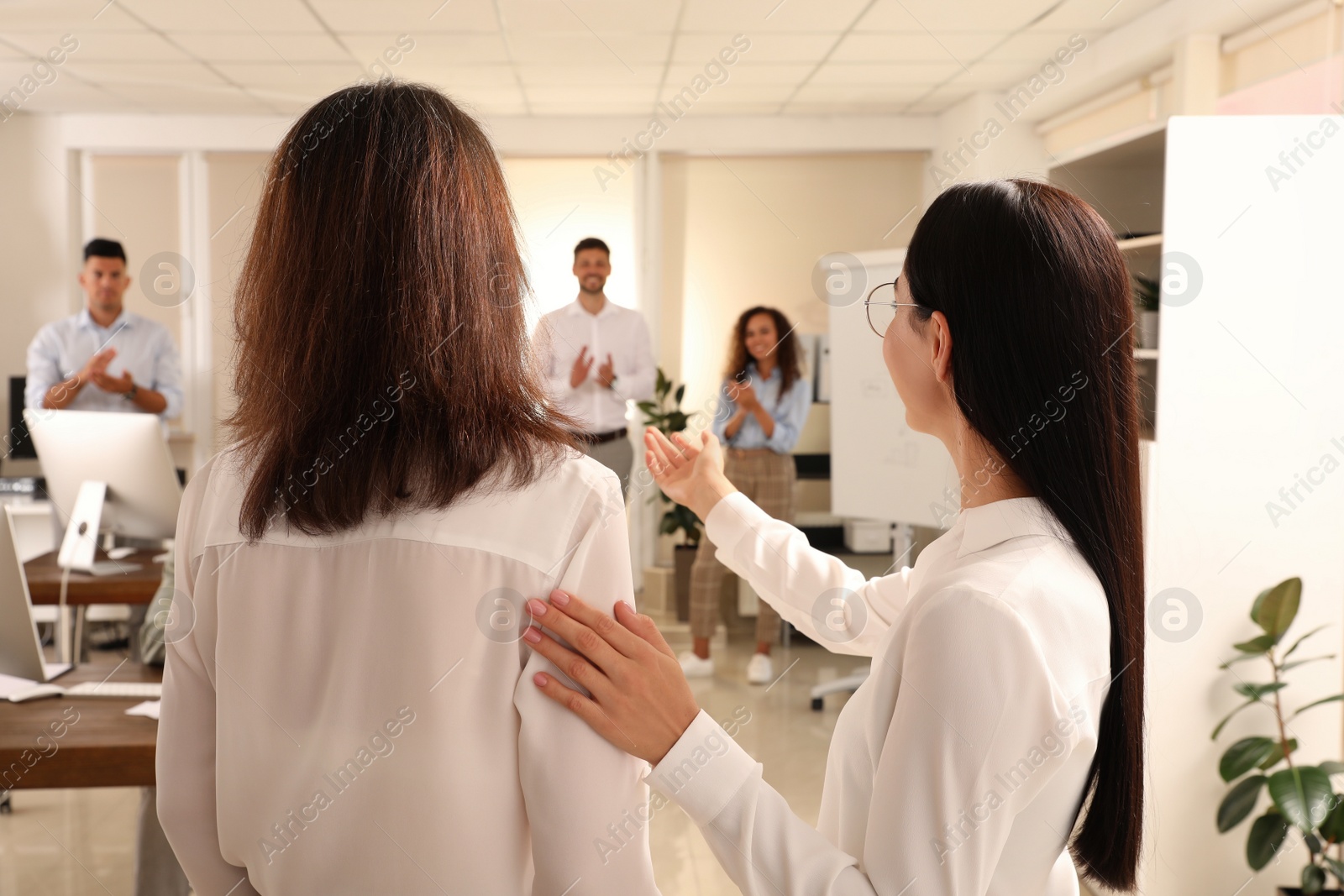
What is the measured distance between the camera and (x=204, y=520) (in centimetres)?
94

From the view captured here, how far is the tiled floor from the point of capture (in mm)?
2654

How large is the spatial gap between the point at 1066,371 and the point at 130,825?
313cm

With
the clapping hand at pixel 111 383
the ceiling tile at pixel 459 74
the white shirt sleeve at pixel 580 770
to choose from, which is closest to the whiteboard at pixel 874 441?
the ceiling tile at pixel 459 74

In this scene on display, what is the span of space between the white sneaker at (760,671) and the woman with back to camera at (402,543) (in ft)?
12.1

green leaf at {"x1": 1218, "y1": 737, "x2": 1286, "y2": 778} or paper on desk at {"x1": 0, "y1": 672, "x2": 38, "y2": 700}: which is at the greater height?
paper on desk at {"x1": 0, "y1": 672, "x2": 38, "y2": 700}

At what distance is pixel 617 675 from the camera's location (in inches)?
35.5

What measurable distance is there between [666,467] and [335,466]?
77 cm

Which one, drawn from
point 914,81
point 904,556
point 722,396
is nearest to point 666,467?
point 904,556

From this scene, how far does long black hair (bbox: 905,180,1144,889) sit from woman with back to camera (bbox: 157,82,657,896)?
0.39 metres

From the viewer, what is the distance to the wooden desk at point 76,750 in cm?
159

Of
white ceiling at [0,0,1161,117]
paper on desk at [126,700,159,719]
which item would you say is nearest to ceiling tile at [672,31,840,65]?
white ceiling at [0,0,1161,117]

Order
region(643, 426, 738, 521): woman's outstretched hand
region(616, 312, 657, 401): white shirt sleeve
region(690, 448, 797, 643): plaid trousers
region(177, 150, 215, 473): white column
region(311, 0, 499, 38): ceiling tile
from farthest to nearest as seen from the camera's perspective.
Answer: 1. region(177, 150, 215, 473): white column
2. region(616, 312, 657, 401): white shirt sleeve
3. region(690, 448, 797, 643): plaid trousers
4. region(311, 0, 499, 38): ceiling tile
5. region(643, 426, 738, 521): woman's outstretched hand

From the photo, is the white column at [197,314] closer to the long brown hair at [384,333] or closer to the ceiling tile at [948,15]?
the ceiling tile at [948,15]

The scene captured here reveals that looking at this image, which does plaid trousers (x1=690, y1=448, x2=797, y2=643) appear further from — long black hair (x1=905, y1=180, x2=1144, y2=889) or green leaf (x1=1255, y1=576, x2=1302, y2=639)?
long black hair (x1=905, y1=180, x2=1144, y2=889)
